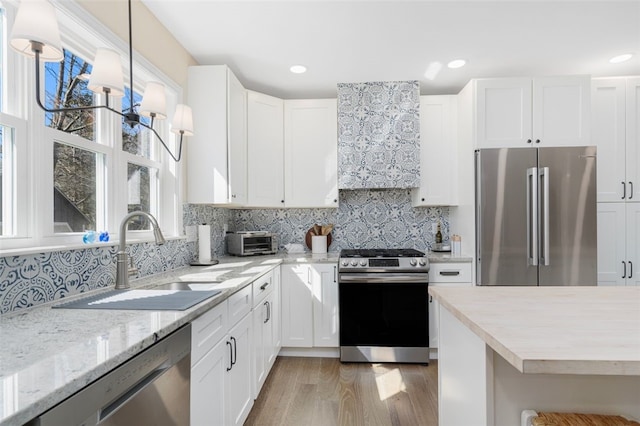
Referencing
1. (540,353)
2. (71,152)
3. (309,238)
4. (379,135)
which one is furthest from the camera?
(309,238)

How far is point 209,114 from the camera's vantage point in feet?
8.77

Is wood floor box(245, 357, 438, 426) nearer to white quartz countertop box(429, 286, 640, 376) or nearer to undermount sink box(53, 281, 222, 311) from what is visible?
undermount sink box(53, 281, 222, 311)

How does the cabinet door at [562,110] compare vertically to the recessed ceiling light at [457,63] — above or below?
below

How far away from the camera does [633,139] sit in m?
2.98

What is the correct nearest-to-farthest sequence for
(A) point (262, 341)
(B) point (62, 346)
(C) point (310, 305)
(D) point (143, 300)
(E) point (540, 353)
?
(E) point (540, 353)
(B) point (62, 346)
(D) point (143, 300)
(A) point (262, 341)
(C) point (310, 305)

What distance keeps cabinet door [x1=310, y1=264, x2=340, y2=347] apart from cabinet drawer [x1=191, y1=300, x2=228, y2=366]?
4.63ft

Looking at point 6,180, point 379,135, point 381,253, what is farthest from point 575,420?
point 379,135

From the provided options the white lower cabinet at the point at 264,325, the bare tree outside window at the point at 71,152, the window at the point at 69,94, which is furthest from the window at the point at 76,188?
the white lower cabinet at the point at 264,325

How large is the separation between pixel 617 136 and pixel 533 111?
0.88 meters

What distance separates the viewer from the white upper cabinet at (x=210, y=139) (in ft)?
8.71

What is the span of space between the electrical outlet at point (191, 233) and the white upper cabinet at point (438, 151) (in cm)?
210

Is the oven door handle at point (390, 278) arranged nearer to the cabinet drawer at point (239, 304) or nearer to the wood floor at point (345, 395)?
the wood floor at point (345, 395)

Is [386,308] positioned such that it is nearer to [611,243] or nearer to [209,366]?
[209,366]

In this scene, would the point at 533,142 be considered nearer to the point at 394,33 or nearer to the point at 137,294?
the point at 394,33
